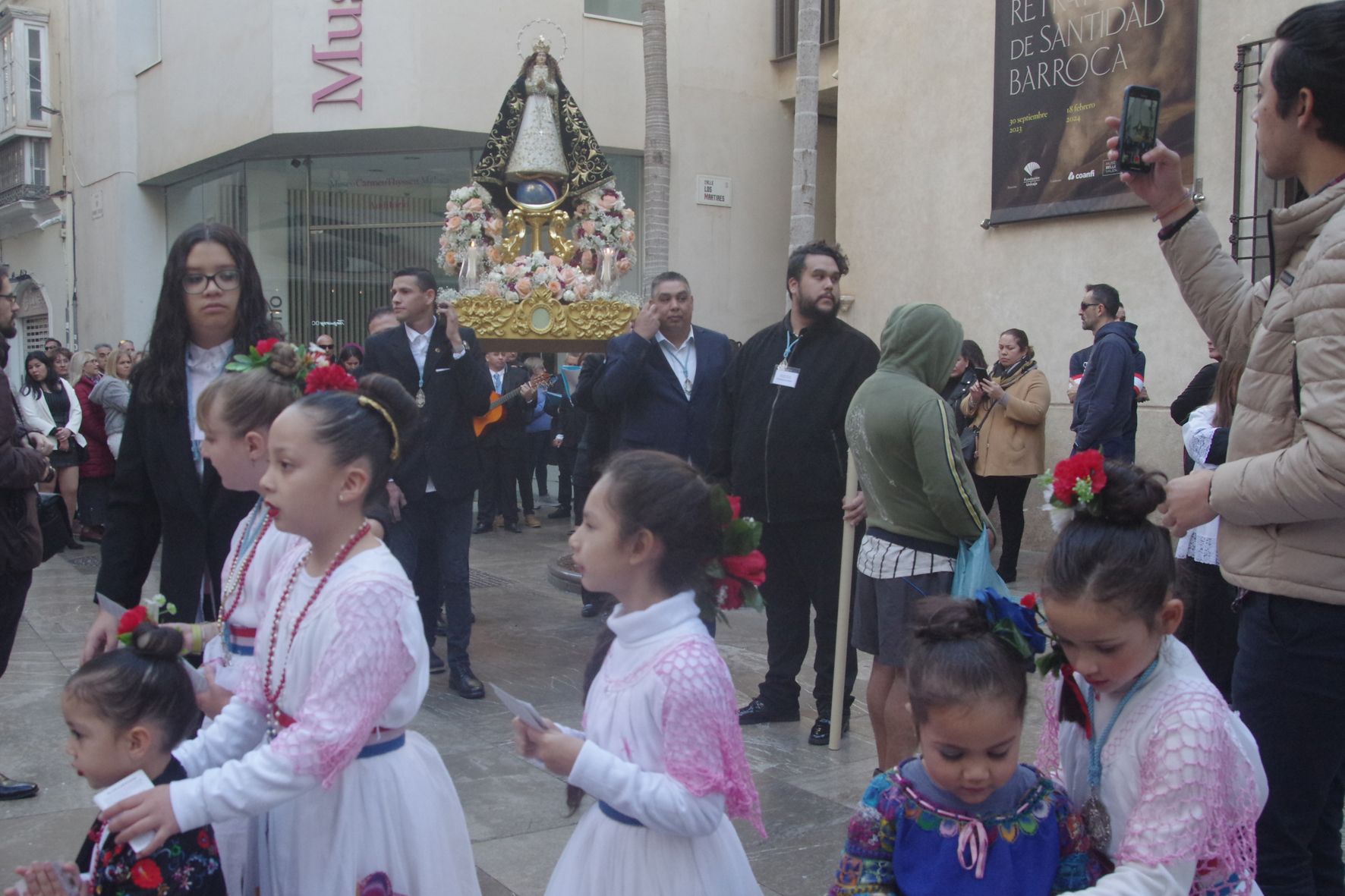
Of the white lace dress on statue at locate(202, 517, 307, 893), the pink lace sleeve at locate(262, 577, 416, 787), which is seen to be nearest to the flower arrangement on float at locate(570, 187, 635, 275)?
the white lace dress on statue at locate(202, 517, 307, 893)

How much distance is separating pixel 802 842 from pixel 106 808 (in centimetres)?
245

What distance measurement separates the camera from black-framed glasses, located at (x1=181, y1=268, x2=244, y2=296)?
11.1 feet

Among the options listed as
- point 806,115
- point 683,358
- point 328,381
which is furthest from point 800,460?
point 806,115

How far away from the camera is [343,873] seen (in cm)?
238

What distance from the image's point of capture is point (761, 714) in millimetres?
5441

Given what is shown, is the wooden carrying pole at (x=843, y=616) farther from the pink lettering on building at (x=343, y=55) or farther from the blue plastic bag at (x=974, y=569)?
the pink lettering on building at (x=343, y=55)

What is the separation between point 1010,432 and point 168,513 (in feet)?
22.3

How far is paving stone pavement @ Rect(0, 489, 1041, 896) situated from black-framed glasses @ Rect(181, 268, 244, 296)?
5.97 ft

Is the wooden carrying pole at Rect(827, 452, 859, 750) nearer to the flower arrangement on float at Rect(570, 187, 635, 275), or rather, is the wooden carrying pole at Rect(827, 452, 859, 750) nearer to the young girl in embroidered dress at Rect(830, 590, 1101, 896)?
the young girl in embroidered dress at Rect(830, 590, 1101, 896)

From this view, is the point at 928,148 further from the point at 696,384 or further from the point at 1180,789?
the point at 1180,789

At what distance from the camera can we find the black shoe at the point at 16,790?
14.7 ft

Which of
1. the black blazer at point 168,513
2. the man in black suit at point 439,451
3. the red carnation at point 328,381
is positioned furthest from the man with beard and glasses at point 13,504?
the red carnation at point 328,381

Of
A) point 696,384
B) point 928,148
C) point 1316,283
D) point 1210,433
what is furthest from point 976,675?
point 928,148

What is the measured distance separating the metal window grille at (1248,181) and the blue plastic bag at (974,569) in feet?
18.3
